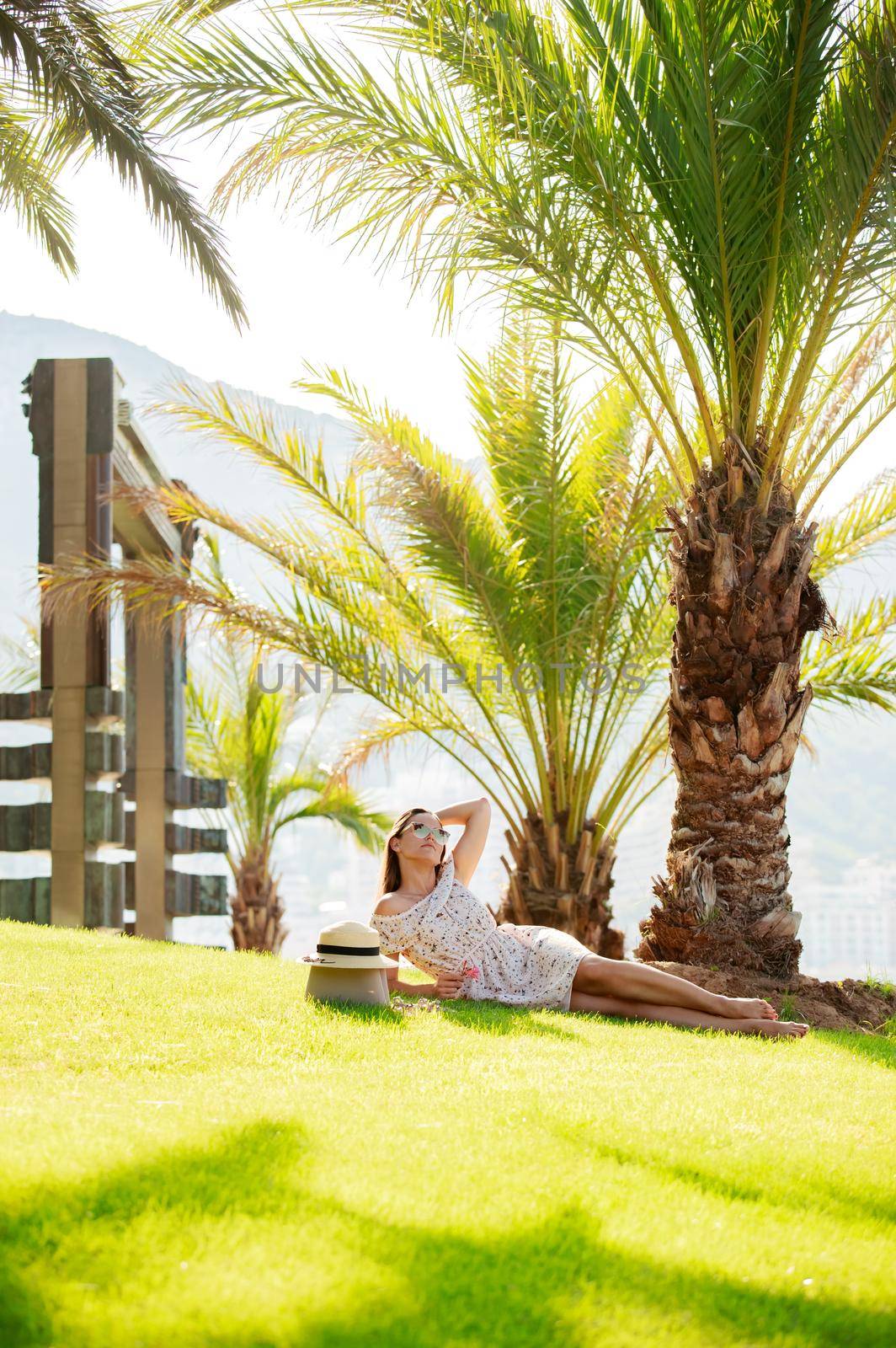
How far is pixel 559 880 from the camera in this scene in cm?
895

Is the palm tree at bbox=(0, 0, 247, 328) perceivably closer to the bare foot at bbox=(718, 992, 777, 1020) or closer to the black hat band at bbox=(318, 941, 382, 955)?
the black hat band at bbox=(318, 941, 382, 955)

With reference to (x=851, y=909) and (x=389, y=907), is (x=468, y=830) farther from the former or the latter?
(x=851, y=909)

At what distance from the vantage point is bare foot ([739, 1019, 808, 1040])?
505 cm

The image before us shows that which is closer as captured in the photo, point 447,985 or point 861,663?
point 447,985

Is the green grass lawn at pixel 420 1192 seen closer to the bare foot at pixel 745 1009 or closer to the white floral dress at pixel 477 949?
the bare foot at pixel 745 1009

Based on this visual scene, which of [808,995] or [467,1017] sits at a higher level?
[467,1017]

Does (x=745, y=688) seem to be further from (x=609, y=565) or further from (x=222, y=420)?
(x=222, y=420)

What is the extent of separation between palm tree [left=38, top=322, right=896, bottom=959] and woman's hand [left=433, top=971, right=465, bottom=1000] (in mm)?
3648

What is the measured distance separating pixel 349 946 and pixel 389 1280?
2620 millimetres

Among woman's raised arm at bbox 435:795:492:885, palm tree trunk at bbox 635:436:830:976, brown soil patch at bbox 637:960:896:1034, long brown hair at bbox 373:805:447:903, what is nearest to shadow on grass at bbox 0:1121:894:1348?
long brown hair at bbox 373:805:447:903

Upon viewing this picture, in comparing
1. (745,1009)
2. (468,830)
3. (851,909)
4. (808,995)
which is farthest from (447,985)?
(851,909)

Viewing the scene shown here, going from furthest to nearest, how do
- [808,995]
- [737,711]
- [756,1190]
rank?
[737,711]
[808,995]
[756,1190]

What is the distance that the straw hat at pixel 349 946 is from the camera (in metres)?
4.56

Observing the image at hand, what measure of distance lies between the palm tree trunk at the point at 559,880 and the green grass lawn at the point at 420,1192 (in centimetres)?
473
